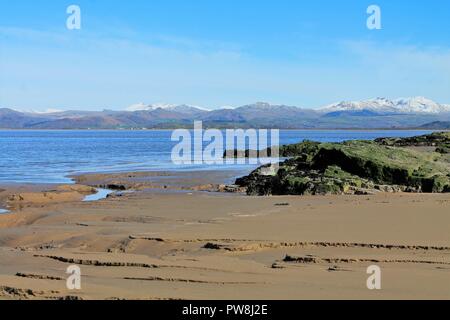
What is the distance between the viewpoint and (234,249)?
1046cm

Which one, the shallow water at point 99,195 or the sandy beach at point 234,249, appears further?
the shallow water at point 99,195

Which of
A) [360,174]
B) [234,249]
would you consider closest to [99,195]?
[360,174]

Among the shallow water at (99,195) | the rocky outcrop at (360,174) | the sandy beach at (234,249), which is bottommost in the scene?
the shallow water at (99,195)

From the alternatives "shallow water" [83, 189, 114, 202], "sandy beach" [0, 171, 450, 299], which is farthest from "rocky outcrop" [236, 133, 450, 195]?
"shallow water" [83, 189, 114, 202]

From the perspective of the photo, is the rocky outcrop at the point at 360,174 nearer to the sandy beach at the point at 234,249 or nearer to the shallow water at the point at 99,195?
the sandy beach at the point at 234,249

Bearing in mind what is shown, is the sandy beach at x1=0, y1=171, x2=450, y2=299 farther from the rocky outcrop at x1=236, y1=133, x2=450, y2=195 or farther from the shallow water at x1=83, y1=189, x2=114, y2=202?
the shallow water at x1=83, y1=189, x2=114, y2=202

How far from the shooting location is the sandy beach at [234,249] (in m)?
7.83

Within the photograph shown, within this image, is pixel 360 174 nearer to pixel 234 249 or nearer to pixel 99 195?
pixel 99 195

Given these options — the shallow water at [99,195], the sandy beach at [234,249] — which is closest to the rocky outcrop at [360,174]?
the sandy beach at [234,249]

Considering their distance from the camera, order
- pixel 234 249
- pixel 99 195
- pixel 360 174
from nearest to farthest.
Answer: pixel 234 249 < pixel 360 174 < pixel 99 195

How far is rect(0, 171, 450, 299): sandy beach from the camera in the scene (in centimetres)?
783
